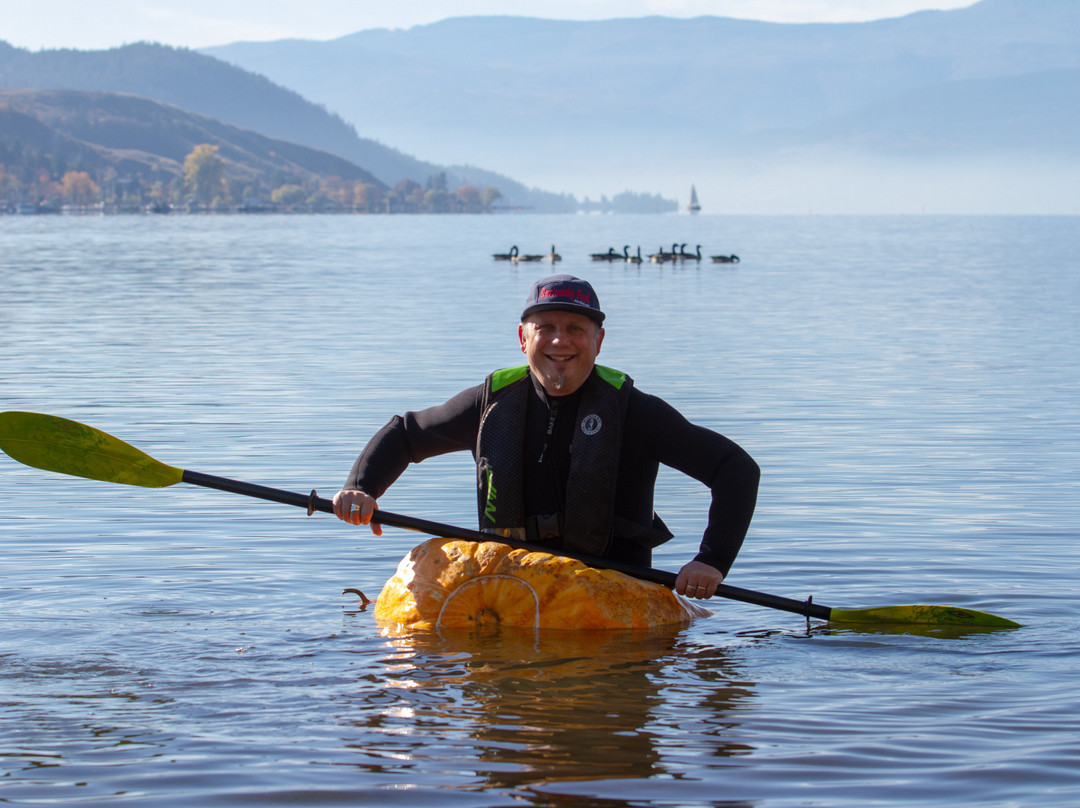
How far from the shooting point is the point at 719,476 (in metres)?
6.48

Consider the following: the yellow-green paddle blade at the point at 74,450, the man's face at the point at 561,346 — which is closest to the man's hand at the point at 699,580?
the man's face at the point at 561,346

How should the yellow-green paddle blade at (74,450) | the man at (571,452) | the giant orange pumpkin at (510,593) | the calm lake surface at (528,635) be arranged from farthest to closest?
the yellow-green paddle blade at (74,450), the giant orange pumpkin at (510,593), the man at (571,452), the calm lake surface at (528,635)

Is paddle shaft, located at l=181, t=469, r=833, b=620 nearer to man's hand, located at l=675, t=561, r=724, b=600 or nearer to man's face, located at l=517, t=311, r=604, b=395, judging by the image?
man's hand, located at l=675, t=561, r=724, b=600

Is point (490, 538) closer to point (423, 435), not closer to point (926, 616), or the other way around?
point (423, 435)

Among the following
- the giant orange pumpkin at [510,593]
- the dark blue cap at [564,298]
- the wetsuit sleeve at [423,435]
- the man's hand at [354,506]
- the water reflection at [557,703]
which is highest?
the dark blue cap at [564,298]

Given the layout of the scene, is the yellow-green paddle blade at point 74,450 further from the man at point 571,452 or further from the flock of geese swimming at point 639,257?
the flock of geese swimming at point 639,257

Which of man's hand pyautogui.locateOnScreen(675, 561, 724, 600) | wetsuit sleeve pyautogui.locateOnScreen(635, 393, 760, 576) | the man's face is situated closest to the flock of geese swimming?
the man's face

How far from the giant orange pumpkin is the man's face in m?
0.91

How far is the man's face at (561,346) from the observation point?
259 inches

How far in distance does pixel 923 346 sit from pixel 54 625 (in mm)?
18665

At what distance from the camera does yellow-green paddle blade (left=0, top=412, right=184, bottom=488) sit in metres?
7.66

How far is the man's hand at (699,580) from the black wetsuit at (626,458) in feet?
0.19

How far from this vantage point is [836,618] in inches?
283

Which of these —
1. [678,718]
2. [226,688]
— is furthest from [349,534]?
[678,718]
